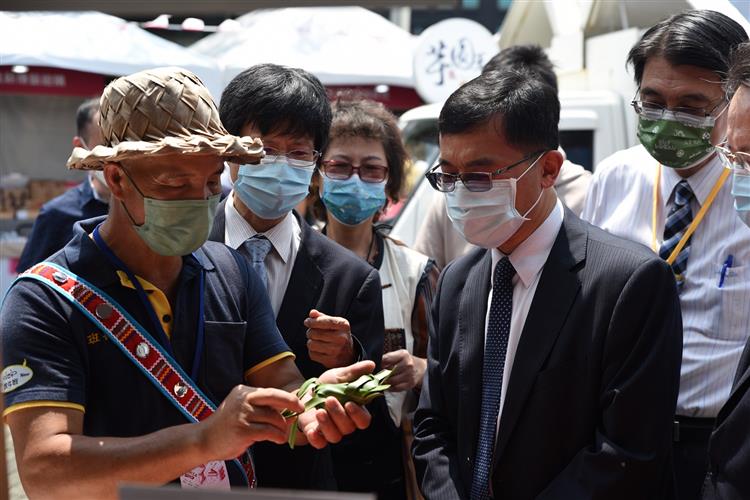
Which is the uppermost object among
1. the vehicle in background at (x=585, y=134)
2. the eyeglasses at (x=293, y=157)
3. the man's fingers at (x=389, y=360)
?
the eyeglasses at (x=293, y=157)

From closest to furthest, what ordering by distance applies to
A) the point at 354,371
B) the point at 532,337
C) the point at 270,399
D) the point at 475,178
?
the point at 270,399, the point at 354,371, the point at 532,337, the point at 475,178

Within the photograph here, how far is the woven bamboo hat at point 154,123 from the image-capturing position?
8.05 ft

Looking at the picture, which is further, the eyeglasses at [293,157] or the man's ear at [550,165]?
the eyeglasses at [293,157]

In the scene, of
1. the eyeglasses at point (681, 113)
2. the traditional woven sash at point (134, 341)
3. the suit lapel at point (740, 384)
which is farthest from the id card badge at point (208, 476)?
the eyeglasses at point (681, 113)

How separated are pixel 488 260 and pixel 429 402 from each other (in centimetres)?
50

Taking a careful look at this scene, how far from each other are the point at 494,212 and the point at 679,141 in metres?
0.86

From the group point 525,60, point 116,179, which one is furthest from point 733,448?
point 525,60

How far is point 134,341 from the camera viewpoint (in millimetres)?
2438

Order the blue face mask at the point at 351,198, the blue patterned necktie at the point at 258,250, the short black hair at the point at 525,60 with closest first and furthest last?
the blue patterned necktie at the point at 258,250
the blue face mask at the point at 351,198
the short black hair at the point at 525,60

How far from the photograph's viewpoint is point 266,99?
327cm

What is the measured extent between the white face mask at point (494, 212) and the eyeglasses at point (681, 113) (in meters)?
0.71

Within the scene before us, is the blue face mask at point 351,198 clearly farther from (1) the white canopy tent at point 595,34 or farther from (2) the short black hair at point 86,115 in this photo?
(2) the short black hair at point 86,115

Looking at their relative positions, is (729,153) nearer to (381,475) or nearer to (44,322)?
(381,475)

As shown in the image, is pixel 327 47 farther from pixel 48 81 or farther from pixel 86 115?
pixel 86 115
